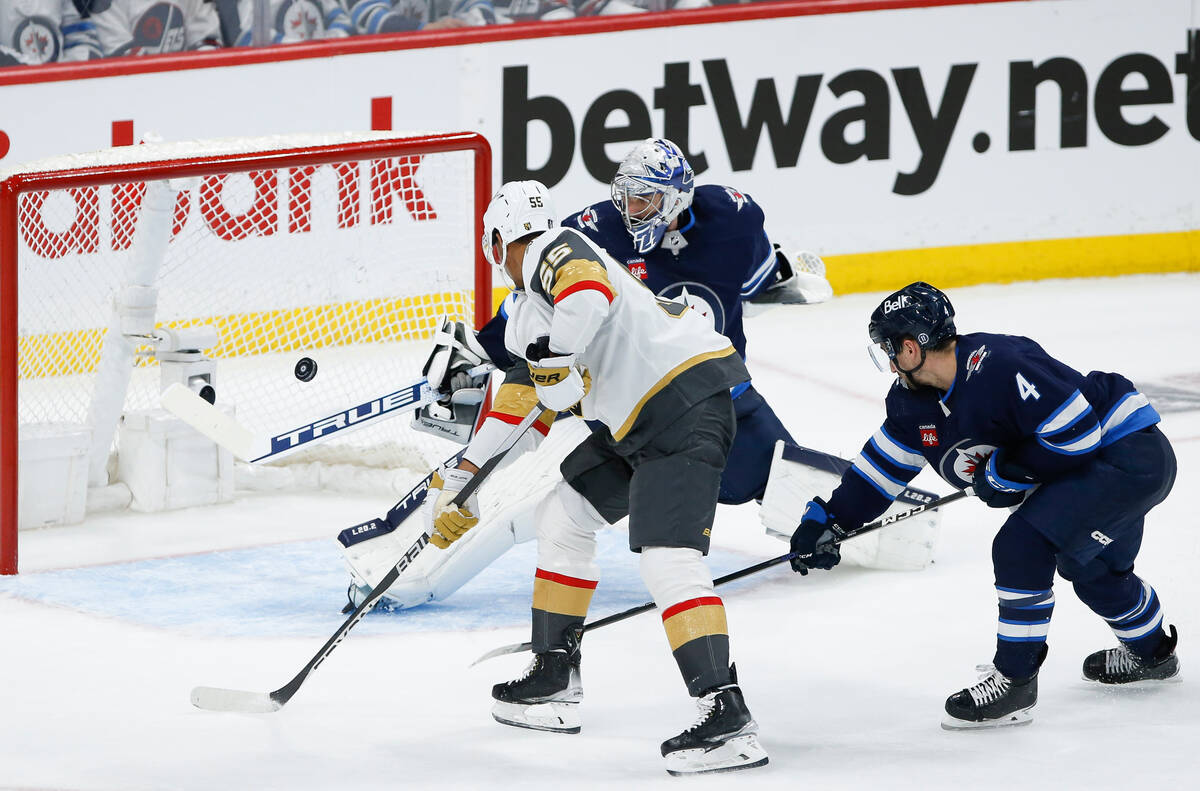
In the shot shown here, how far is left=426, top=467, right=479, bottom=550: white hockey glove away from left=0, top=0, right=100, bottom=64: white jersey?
3424 millimetres

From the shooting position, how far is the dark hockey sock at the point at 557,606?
3.42 meters

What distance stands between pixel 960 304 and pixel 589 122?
67.2 inches

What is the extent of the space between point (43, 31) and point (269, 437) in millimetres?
2265

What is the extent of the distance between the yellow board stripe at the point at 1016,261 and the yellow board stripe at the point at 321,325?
2.20 metres

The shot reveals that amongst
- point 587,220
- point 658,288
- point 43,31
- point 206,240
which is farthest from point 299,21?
point 658,288

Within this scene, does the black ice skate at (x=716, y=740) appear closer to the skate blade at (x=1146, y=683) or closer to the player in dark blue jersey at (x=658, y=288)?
the skate blade at (x=1146, y=683)

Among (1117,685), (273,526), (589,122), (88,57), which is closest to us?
(1117,685)

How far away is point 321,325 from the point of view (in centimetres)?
594

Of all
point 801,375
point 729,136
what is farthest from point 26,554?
point 729,136

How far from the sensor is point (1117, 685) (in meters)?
3.58

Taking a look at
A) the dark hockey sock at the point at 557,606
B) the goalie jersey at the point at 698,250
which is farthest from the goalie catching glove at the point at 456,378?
the dark hockey sock at the point at 557,606

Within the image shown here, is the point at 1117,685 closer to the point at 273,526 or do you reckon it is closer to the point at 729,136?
the point at 273,526

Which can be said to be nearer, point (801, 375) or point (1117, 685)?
point (1117, 685)

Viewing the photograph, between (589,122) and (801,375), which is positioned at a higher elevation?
(589,122)
